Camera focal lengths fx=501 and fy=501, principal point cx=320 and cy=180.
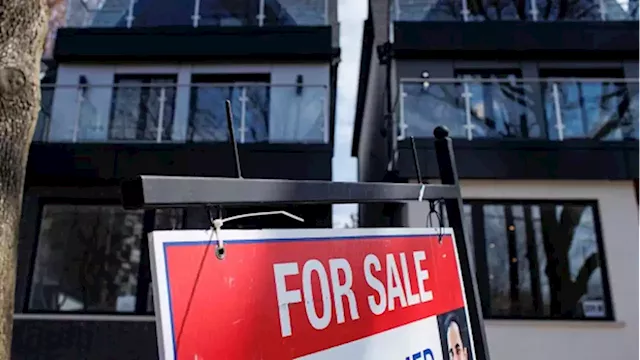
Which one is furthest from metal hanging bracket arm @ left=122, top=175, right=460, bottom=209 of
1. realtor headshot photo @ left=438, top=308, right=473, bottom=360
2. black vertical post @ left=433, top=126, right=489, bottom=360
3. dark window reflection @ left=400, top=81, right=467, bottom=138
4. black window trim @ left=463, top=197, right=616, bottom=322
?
dark window reflection @ left=400, top=81, right=467, bottom=138

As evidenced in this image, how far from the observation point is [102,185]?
721 cm

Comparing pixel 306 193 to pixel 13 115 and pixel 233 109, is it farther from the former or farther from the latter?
pixel 233 109

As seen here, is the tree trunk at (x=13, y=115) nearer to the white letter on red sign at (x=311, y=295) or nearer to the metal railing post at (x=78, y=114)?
the white letter on red sign at (x=311, y=295)

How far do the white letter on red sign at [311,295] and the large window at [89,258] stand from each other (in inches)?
239

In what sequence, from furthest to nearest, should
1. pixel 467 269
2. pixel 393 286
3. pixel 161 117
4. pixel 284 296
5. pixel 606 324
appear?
pixel 161 117 → pixel 606 324 → pixel 467 269 → pixel 393 286 → pixel 284 296

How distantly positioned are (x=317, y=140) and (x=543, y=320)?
12.4ft

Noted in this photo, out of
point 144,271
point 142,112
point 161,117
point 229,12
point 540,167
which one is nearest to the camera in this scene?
point 540,167

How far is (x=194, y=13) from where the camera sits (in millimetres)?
8984

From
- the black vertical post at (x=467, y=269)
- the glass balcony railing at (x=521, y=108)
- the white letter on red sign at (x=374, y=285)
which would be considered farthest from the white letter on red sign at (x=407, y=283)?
the glass balcony railing at (x=521, y=108)

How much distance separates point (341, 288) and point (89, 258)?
22.8ft

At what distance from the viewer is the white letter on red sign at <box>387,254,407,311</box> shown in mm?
1360

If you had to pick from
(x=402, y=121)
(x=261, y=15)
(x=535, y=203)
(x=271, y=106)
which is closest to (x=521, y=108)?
(x=535, y=203)

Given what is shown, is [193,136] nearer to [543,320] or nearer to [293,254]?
[543,320]

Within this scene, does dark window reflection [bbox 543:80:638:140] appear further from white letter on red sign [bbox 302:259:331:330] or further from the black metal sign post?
white letter on red sign [bbox 302:259:331:330]
